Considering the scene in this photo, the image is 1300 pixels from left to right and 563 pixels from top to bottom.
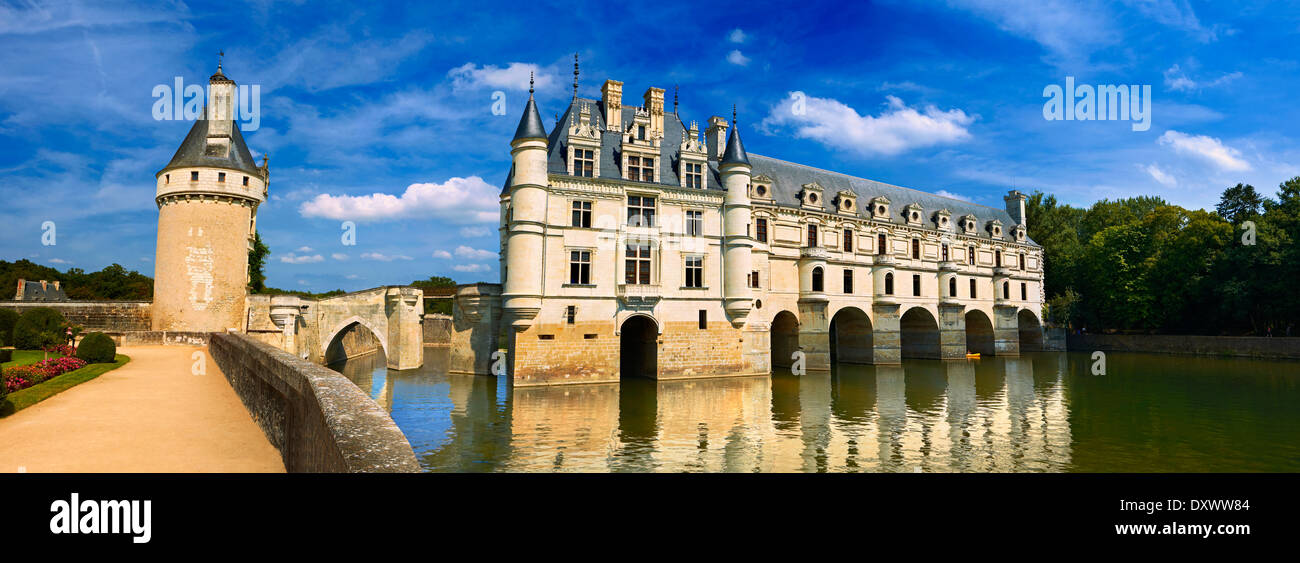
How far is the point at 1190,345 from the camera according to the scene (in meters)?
49.3

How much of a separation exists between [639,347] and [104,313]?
29.5 metres

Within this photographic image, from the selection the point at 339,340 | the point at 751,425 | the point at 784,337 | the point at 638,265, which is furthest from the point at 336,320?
the point at 784,337

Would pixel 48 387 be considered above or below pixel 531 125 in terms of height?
below

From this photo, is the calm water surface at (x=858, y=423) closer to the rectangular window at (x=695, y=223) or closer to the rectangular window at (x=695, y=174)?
the rectangular window at (x=695, y=223)

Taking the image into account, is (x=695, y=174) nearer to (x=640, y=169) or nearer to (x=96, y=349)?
(x=640, y=169)

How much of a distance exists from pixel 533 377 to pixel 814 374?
16.6 m

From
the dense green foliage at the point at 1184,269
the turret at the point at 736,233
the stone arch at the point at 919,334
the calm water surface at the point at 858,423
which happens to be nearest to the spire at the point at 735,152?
the turret at the point at 736,233

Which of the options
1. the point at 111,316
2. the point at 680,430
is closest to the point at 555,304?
the point at 680,430

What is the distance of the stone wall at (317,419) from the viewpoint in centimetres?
609

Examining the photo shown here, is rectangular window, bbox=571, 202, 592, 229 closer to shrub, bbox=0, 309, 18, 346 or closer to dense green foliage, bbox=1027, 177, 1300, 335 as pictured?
shrub, bbox=0, 309, 18, 346

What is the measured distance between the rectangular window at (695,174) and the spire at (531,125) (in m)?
8.25

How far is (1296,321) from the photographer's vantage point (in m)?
44.9

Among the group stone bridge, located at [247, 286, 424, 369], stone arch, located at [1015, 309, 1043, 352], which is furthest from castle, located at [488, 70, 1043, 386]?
stone arch, located at [1015, 309, 1043, 352]
